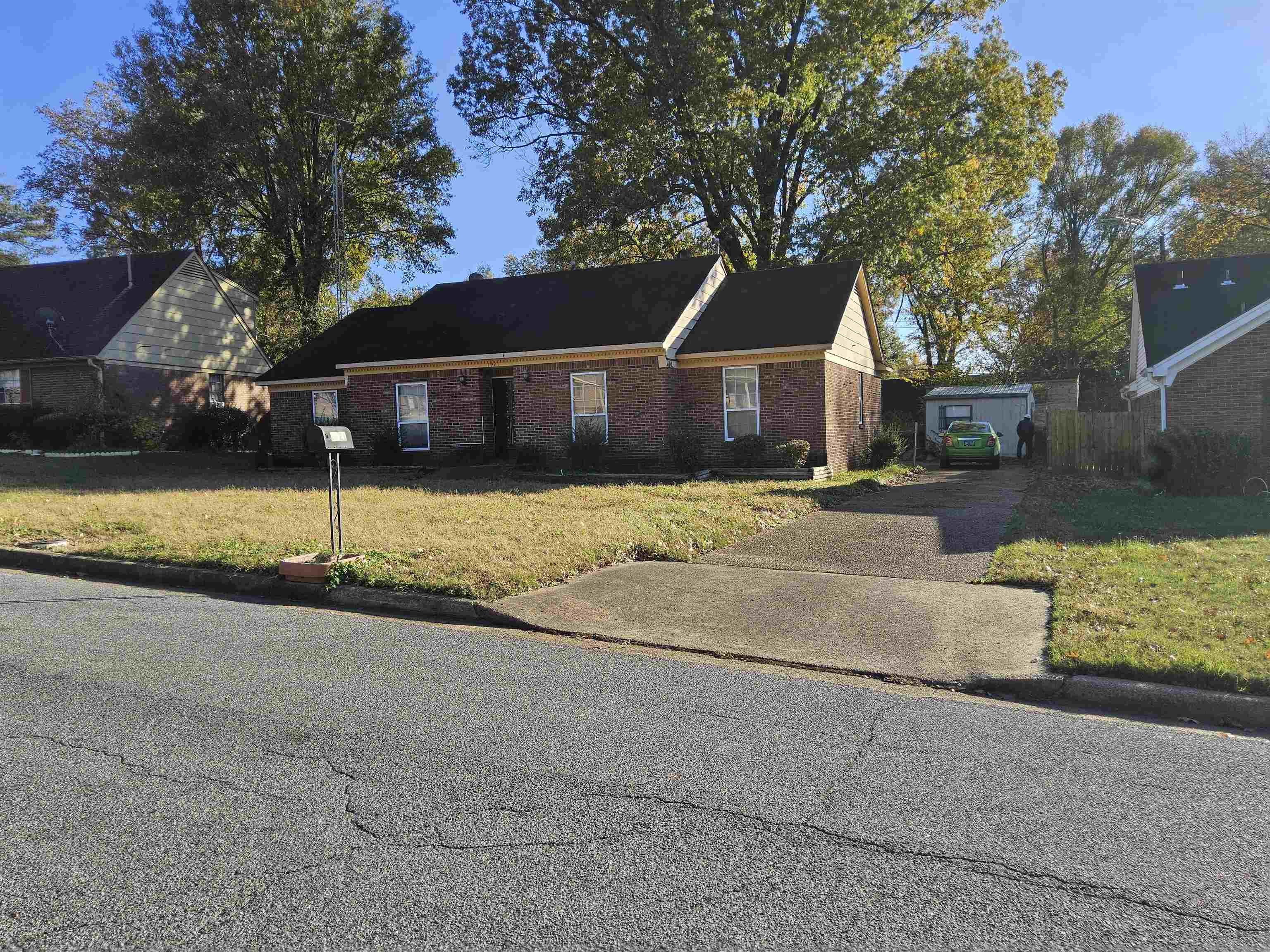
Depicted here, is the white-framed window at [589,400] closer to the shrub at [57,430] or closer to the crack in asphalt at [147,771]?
the shrub at [57,430]

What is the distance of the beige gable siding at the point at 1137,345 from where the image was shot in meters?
21.0

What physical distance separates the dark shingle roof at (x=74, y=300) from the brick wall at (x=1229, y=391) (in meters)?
27.8

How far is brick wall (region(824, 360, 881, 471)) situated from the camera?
1938 cm

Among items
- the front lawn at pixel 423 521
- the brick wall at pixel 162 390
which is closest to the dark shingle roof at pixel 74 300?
the brick wall at pixel 162 390

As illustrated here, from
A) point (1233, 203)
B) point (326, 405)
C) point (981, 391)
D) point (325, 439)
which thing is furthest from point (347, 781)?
point (1233, 203)

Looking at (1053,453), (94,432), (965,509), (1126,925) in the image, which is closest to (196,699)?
(1126,925)

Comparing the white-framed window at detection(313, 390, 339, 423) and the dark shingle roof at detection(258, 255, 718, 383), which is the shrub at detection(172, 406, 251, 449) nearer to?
the dark shingle roof at detection(258, 255, 718, 383)

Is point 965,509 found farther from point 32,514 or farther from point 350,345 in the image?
point 350,345

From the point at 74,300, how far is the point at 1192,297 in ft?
105

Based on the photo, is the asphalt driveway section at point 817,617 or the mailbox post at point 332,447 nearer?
the asphalt driveway section at point 817,617

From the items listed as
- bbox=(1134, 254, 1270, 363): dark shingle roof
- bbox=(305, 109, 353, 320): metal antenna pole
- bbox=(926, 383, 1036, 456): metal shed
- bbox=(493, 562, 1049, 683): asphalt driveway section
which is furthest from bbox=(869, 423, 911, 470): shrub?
bbox=(305, 109, 353, 320): metal antenna pole

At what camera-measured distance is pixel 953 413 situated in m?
32.3

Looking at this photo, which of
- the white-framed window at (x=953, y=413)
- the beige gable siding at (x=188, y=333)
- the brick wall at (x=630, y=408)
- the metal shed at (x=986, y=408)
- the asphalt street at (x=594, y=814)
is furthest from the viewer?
the white-framed window at (x=953, y=413)

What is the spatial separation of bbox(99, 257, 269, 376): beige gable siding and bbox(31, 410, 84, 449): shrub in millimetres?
2413
